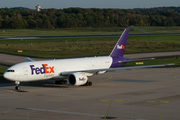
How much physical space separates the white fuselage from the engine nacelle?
1.99 meters

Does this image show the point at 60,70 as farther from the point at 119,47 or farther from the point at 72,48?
the point at 72,48

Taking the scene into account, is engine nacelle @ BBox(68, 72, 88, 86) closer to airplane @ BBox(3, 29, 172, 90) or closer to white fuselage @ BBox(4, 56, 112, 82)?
airplane @ BBox(3, 29, 172, 90)

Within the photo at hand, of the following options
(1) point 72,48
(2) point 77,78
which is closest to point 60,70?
(2) point 77,78

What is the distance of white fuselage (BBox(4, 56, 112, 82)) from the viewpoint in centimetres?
3928

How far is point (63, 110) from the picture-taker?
29719 mm

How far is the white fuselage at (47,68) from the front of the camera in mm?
39281

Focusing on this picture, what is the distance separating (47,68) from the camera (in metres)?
41.1

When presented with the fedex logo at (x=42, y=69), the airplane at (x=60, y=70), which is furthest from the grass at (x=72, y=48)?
the fedex logo at (x=42, y=69)

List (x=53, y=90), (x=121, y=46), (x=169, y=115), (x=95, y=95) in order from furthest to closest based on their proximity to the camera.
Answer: (x=121, y=46)
(x=53, y=90)
(x=95, y=95)
(x=169, y=115)

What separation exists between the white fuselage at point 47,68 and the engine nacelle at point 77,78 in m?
1.99

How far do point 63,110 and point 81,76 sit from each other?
11695 millimetres

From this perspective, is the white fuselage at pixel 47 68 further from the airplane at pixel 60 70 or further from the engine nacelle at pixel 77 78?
the engine nacelle at pixel 77 78

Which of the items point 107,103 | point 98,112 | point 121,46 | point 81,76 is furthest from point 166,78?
point 98,112

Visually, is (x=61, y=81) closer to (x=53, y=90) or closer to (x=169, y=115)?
(x=53, y=90)
